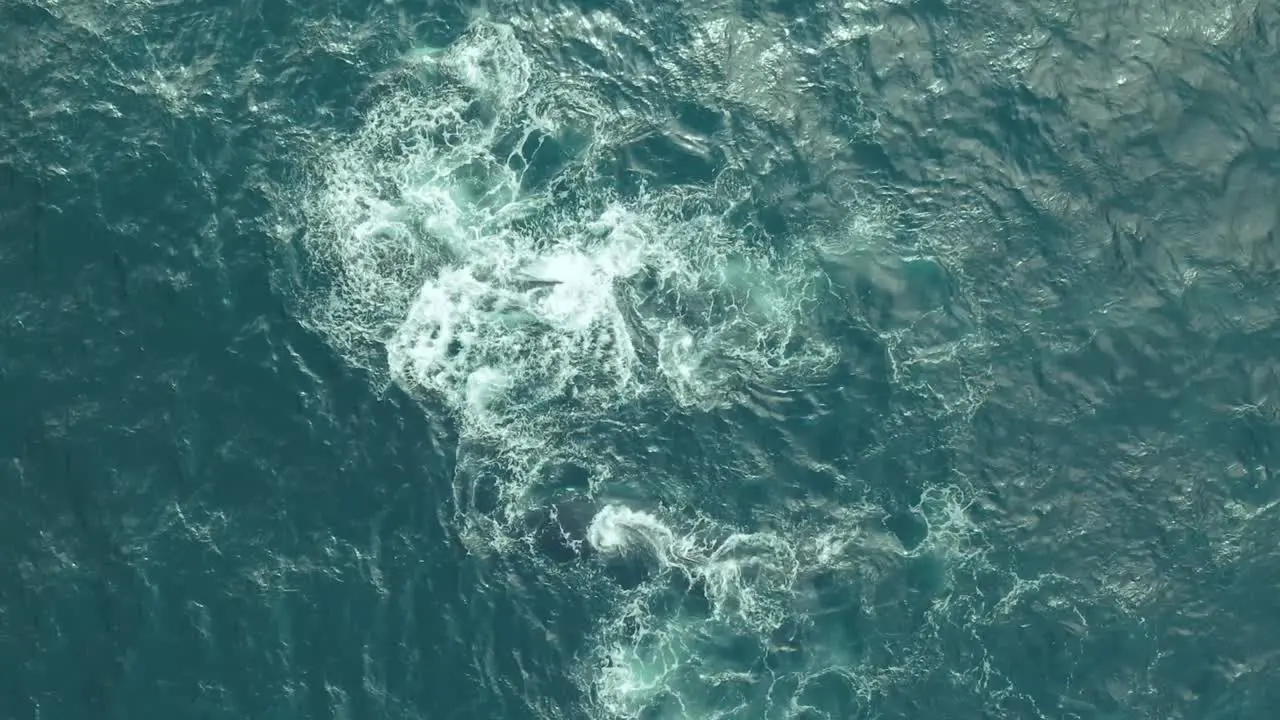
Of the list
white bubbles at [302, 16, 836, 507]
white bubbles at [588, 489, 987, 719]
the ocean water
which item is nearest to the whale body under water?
white bubbles at [588, 489, 987, 719]

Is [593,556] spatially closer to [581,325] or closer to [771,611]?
[771,611]

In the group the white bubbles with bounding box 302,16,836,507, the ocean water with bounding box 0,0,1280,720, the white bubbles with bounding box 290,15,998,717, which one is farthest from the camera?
the white bubbles with bounding box 302,16,836,507

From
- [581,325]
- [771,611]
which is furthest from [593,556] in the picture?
[581,325]

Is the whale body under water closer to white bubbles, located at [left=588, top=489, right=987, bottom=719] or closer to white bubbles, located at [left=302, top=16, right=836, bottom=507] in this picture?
white bubbles, located at [left=588, top=489, right=987, bottom=719]

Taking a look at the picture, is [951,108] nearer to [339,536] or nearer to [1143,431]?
[1143,431]

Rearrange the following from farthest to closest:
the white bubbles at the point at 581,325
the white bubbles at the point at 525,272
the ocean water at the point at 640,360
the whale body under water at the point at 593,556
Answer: the white bubbles at the point at 525,272 → the whale body under water at the point at 593,556 → the white bubbles at the point at 581,325 → the ocean water at the point at 640,360

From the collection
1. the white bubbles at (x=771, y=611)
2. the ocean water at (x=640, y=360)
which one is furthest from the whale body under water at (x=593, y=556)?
the ocean water at (x=640, y=360)

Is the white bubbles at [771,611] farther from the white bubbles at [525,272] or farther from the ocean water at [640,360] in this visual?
the white bubbles at [525,272]

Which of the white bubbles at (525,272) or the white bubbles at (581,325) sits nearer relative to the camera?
the white bubbles at (581,325)

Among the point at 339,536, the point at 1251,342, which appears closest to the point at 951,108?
the point at 1251,342
